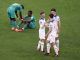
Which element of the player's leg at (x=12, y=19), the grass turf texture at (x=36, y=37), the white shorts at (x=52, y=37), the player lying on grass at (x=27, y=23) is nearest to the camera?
the white shorts at (x=52, y=37)

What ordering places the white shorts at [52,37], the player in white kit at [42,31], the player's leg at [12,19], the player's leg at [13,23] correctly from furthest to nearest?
1. the player's leg at [13,23]
2. the player's leg at [12,19]
3. the player in white kit at [42,31]
4. the white shorts at [52,37]

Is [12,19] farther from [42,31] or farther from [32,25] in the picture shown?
[42,31]

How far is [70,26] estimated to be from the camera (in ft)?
72.9

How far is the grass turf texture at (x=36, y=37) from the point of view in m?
17.2

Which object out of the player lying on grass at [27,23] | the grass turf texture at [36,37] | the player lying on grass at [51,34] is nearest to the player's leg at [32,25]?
the player lying on grass at [27,23]

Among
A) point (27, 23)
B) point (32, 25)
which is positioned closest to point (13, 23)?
point (27, 23)

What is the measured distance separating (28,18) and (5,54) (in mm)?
4430

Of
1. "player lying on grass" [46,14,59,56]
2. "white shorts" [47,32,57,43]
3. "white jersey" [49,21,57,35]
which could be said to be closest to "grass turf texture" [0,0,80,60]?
"player lying on grass" [46,14,59,56]

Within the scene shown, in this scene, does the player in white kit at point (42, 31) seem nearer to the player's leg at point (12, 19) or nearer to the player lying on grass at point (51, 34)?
the player lying on grass at point (51, 34)

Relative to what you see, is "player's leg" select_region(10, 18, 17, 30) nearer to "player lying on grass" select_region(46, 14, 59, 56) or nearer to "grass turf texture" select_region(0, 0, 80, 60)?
"grass turf texture" select_region(0, 0, 80, 60)

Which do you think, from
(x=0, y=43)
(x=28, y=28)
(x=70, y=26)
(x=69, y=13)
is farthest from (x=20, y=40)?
(x=69, y=13)

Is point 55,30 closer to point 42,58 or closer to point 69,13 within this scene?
point 42,58

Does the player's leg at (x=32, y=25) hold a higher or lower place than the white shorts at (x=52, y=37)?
higher

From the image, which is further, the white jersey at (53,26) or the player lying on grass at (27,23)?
the player lying on grass at (27,23)
